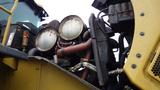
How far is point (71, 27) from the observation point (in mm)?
2945

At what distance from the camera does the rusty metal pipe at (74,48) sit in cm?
271

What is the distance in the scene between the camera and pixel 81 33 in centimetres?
288

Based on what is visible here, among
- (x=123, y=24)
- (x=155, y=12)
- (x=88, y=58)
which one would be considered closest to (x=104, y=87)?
(x=88, y=58)

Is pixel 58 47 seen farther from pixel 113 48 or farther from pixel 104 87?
pixel 104 87

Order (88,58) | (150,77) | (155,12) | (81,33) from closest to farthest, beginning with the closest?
(150,77) < (155,12) < (88,58) < (81,33)

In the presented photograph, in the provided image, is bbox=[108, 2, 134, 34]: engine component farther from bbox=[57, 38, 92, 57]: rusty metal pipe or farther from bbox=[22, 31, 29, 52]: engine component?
bbox=[22, 31, 29, 52]: engine component

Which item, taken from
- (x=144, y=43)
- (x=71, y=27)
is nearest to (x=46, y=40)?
(x=71, y=27)

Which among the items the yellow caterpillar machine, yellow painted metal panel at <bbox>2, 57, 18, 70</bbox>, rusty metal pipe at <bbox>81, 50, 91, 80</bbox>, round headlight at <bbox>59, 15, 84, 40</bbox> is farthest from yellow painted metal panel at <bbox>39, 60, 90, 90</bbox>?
round headlight at <bbox>59, 15, 84, 40</bbox>

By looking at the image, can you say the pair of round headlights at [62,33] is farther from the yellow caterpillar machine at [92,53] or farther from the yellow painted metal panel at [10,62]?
the yellow painted metal panel at [10,62]

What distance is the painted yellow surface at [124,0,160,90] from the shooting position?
1.89m

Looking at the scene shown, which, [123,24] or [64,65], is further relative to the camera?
[64,65]

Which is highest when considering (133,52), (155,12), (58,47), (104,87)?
(155,12)

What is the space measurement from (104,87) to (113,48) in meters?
0.62

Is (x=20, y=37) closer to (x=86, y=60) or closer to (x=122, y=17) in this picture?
(x=86, y=60)
